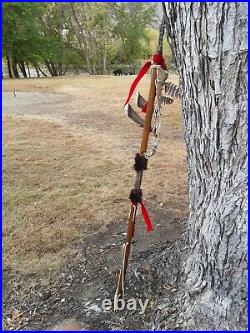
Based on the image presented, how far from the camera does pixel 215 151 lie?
1131 millimetres

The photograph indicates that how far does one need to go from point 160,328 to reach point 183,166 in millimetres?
1945

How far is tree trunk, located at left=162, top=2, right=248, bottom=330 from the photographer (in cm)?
97

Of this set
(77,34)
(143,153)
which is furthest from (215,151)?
(77,34)

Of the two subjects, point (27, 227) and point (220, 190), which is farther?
point (27, 227)

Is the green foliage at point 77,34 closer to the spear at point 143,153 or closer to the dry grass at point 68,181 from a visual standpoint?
the dry grass at point 68,181

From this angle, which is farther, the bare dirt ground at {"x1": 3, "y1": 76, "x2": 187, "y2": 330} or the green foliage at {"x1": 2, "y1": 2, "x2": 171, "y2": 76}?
the green foliage at {"x1": 2, "y1": 2, "x2": 171, "y2": 76}

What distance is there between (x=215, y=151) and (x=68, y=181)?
1.91 metres

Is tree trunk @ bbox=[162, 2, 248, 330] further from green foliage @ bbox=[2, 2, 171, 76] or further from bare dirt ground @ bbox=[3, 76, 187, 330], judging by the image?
green foliage @ bbox=[2, 2, 171, 76]

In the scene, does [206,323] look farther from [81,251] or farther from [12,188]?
[12,188]

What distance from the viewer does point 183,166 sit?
3.17m

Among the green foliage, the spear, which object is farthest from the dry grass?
the green foliage

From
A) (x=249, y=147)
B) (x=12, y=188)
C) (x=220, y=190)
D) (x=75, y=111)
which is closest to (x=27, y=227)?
(x=12, y=188)

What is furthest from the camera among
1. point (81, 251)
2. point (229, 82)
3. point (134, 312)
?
point (81, 251)

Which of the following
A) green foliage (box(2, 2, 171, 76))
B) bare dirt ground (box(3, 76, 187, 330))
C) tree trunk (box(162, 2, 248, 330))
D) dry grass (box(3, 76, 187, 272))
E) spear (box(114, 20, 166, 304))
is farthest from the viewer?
green foliage (box(2, 2, 171, 76))
